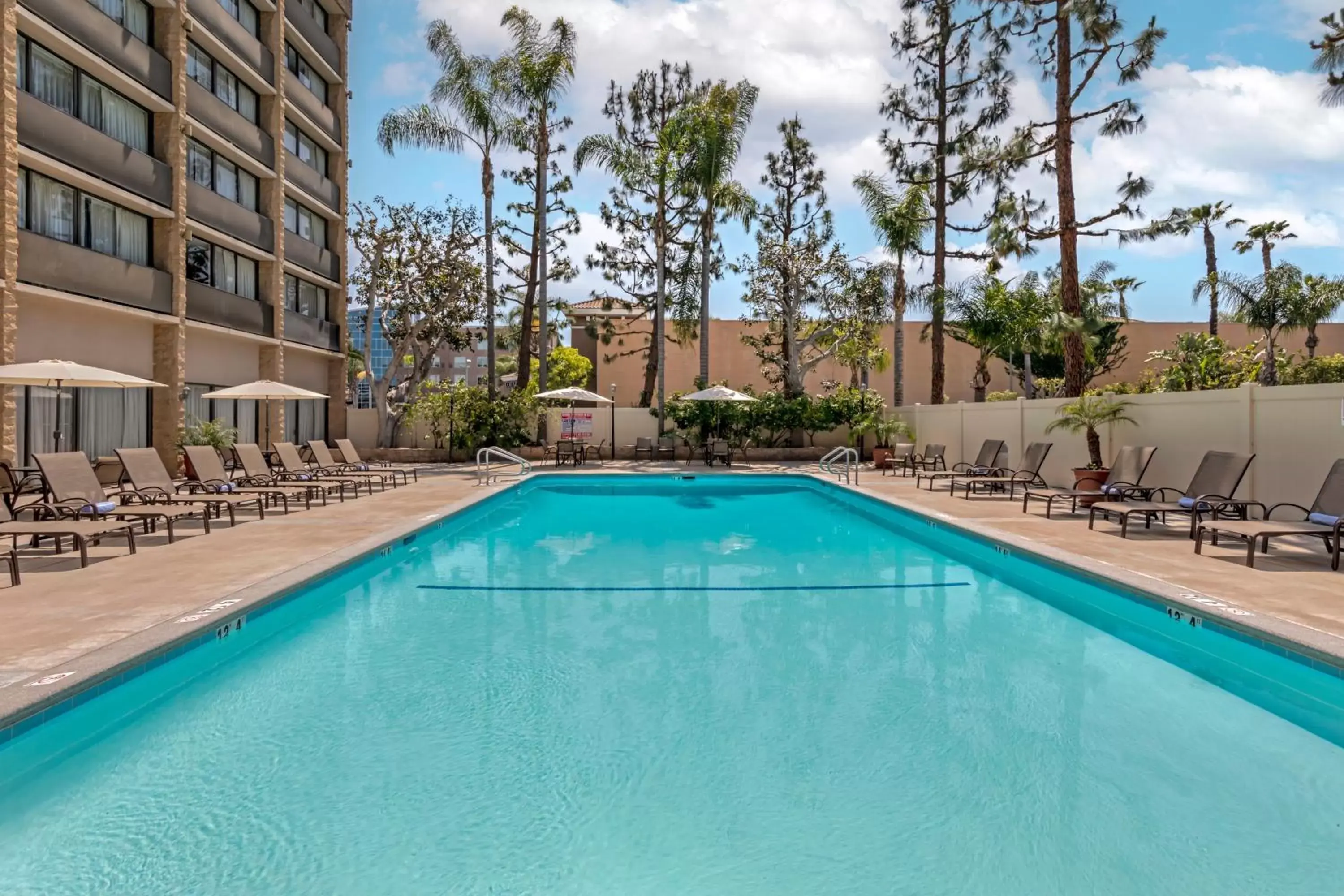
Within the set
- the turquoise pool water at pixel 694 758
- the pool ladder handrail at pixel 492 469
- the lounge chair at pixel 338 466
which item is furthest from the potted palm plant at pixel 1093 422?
the lounge chair at pixel 338 466

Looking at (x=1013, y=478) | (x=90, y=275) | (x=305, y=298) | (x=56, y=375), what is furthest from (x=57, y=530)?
(x=305, y=298)

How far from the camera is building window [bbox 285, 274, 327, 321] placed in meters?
24.7

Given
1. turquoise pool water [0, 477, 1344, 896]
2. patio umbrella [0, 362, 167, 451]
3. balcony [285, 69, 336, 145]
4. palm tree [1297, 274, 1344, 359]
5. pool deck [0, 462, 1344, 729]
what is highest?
balcony [285, 69, 336, 145]

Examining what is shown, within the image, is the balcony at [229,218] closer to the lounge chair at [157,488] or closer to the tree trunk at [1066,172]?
the lounge chair at [157,488]

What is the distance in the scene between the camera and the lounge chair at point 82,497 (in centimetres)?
876

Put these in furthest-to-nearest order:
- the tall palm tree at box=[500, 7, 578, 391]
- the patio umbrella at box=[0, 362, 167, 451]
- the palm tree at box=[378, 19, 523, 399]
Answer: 1. the palm tree at box=[378, 19, 523, 399]
2. the tall palm tree at box=[500, 7, 578, 391]
3. the patio umbrella at box=[0, 362, 167, 451]

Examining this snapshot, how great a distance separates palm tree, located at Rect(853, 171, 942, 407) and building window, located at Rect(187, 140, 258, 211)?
1701cm

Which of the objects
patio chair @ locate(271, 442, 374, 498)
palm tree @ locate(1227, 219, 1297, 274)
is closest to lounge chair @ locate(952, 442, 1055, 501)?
patio chair @ locate(271, 442, 374, 498)

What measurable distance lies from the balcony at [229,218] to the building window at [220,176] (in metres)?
0.35

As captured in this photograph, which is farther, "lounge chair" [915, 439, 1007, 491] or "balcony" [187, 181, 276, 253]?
"balcony" [187, 181, 276, 253]

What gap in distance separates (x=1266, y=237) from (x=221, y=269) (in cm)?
4194

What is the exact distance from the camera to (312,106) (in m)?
25.6

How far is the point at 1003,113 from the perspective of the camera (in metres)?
22.6

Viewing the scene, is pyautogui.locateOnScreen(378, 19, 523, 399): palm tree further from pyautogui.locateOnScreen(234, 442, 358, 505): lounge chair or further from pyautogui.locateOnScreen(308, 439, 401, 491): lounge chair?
pyautogui.locateOnScreen(234, 442, 358, 505): lounge chair
